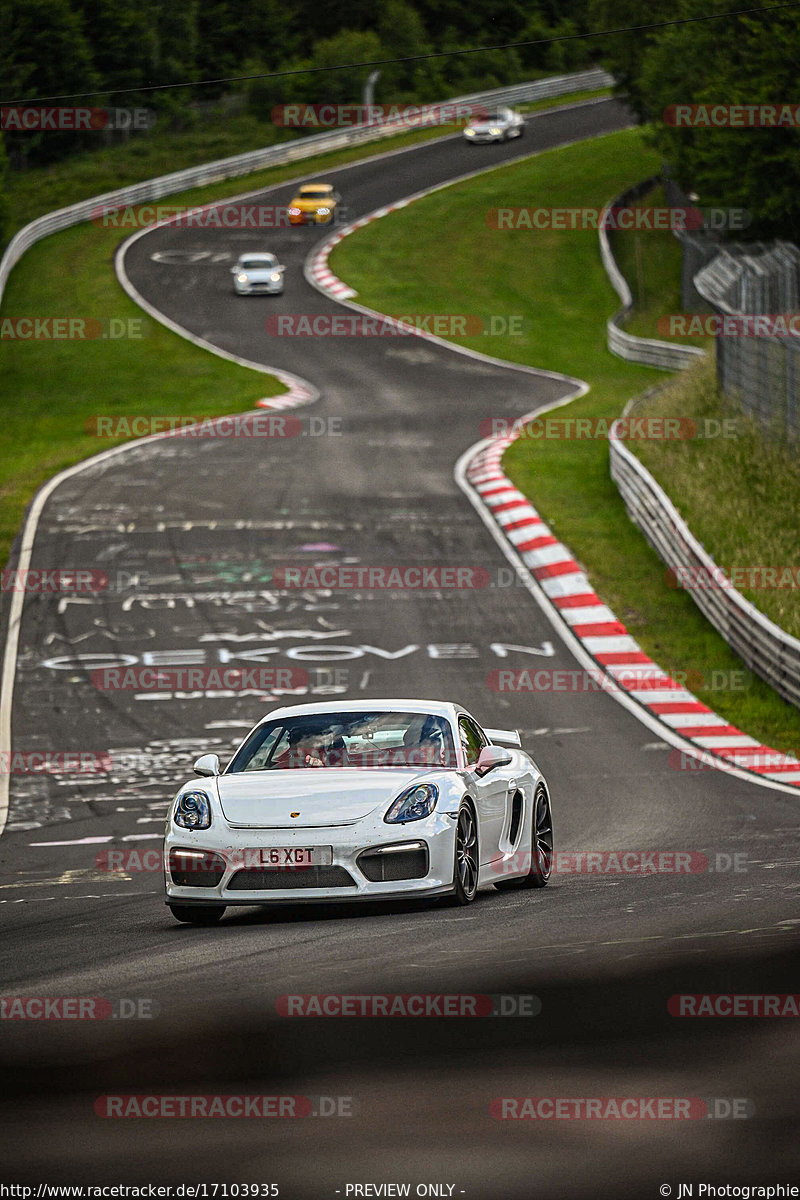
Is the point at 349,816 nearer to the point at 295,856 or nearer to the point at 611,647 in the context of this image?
the point at 295,856

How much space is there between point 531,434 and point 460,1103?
28.6 metres

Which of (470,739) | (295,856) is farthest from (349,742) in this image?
(295,856)

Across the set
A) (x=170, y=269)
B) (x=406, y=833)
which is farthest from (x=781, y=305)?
(x=170, y=269)

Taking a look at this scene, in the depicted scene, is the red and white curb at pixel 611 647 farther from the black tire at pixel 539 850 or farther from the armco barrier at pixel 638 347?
the armco barrier at pixel 638 347

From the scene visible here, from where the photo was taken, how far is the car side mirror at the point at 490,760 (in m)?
9.51

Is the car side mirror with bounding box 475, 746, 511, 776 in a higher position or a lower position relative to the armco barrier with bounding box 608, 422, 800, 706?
higher

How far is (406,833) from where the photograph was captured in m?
8.68

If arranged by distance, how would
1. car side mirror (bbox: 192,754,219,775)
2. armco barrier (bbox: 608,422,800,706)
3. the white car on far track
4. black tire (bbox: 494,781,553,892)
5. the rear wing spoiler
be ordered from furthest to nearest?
1. the white car on far track
2. armco barrier (bbox: 608,422,800,706)
3. the rear wing spoiler
4. black tire (bbox: 494,781,553,892)
5. car side mirror (bbox: 192,754,219,775)

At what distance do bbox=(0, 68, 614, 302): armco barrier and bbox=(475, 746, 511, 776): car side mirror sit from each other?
44284 millimetres

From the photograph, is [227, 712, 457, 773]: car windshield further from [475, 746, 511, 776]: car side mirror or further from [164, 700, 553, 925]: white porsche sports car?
[475, 746, 511, 776]: car side mirror

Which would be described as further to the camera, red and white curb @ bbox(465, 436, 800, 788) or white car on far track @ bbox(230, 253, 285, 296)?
white car on far track @ bbox(230, 253, 285, 296)

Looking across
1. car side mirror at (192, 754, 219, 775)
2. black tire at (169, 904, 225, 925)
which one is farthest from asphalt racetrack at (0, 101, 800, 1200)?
car side mirror at (192, 754, 219, 775)

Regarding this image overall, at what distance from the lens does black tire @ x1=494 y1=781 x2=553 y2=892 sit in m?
10.1

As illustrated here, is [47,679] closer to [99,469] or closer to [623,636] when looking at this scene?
[623,636]
